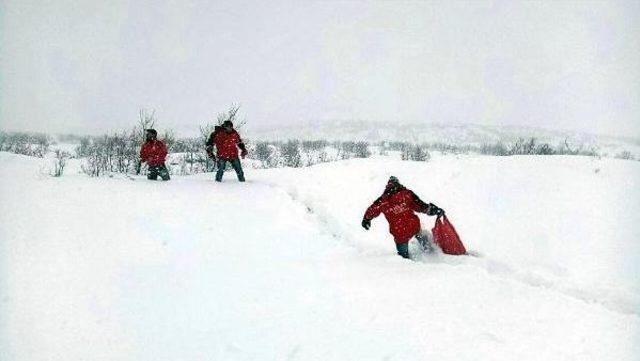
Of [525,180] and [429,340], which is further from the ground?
[525,180]

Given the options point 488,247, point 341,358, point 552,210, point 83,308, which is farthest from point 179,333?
point 552,210

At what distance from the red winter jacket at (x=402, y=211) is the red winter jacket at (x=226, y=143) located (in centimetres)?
518

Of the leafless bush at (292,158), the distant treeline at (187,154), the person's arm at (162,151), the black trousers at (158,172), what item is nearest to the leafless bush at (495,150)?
the distant treeline at (187,154)

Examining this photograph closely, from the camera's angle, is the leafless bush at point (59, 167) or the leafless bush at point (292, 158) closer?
the leafless bush at point (59, 167)

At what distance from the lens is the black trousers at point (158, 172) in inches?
454

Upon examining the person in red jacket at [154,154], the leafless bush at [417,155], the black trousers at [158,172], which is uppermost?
the leafless bush at [417,155]

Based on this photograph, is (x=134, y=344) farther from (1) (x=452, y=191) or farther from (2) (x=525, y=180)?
(2) (x=525, y=180)

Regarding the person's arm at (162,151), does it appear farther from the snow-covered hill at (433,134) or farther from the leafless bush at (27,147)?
the snow-covered hill at (433,134)

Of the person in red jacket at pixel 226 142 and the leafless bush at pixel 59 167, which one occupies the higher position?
the person in red jacket at pixel 226 142

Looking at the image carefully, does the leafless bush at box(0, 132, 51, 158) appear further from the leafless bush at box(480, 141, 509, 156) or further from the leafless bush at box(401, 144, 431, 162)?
the leafless bush at box(480, 141, 509, 156)

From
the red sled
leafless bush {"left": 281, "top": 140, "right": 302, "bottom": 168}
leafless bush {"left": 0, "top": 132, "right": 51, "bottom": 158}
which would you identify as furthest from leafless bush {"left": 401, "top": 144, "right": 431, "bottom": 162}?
leafless bush {"left": 0, "top": 132, "right": 51, "bottom": 158}

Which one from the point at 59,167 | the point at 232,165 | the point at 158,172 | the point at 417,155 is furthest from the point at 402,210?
the point at 417,155

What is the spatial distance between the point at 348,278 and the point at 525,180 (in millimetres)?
8217

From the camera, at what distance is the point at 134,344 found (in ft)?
11.8
